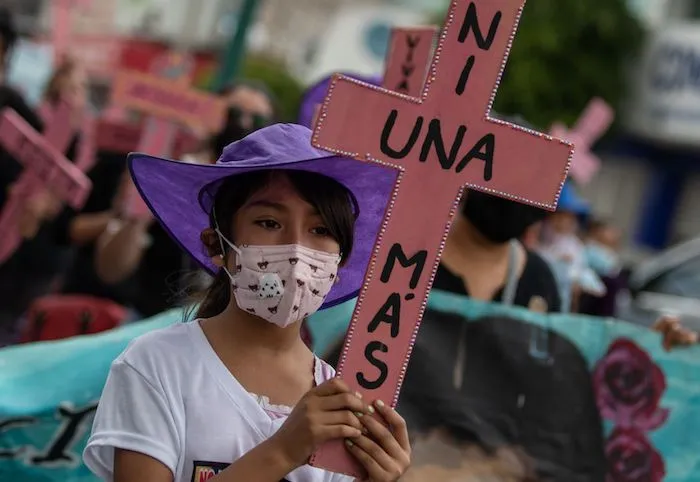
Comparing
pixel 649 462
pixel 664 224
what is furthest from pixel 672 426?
pixel 664 224

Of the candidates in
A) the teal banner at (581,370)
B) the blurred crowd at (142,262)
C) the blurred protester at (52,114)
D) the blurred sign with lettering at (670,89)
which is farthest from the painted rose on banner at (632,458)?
the blurred sign with lettering at (670,89)

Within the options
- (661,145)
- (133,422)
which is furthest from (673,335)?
(661,145)

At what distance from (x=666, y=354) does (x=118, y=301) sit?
7.33 feet

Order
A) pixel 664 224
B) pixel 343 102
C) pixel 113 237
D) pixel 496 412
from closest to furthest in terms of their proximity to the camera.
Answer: pixel 343 102
pixel 496 412
pixel 113 237
pixel 664 224

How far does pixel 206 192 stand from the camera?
98.8 inches

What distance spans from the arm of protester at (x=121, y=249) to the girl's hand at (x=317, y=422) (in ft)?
9.42

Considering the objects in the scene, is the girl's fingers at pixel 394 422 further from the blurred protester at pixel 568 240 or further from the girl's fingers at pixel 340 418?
the blurred protester at pixel 568 240

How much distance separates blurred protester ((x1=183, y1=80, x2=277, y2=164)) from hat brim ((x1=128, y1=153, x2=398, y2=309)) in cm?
201

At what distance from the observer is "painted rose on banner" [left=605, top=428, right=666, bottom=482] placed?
409 centimetres

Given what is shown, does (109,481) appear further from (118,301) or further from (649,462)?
(118,301)

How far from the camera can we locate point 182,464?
224cm

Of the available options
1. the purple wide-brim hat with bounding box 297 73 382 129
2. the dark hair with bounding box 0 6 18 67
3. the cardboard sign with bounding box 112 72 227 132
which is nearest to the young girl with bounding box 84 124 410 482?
the purple wide-brim hat with bounding box 297 73 382 129

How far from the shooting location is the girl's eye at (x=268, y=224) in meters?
2.30

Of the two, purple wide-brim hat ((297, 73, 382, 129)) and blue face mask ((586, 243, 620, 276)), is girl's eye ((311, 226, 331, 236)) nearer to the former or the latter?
purple wide-brim hat ((297, 73, 382, 129))
